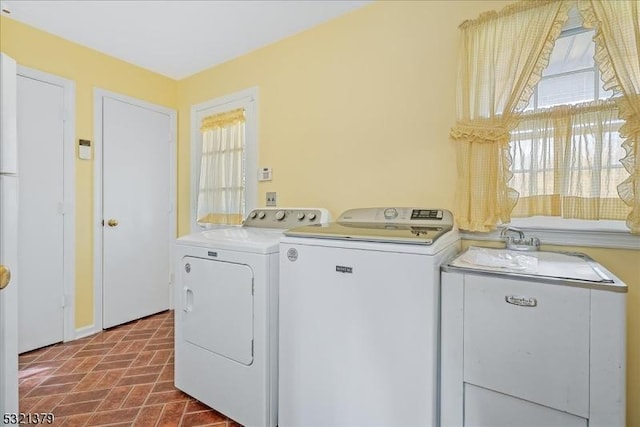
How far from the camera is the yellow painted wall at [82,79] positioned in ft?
7.73

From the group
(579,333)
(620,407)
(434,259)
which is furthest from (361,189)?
(620,407)

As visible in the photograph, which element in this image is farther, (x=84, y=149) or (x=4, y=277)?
(x=84, y=149)

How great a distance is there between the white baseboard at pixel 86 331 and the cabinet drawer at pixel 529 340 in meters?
3.07

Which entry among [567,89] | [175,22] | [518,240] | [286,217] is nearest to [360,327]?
[518,240]

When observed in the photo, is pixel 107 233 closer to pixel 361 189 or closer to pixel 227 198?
pixel 227 198

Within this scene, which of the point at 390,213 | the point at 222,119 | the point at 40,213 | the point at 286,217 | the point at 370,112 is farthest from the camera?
the point at 222,119

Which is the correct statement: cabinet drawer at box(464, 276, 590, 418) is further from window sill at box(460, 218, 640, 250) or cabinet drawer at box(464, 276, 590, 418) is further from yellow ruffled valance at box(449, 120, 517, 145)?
yellow ruffled valance at box(449, 120, 517, 145)

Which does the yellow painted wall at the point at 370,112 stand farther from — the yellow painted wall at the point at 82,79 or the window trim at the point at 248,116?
the yellow painted wall at the point at 82,79

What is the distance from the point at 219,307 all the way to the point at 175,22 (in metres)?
2.16

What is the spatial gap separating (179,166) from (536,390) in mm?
3470

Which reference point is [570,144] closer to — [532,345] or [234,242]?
[532,345]

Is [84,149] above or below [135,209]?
above

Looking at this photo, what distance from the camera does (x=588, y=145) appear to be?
4.64 ft

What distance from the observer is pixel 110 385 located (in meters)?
1.96
